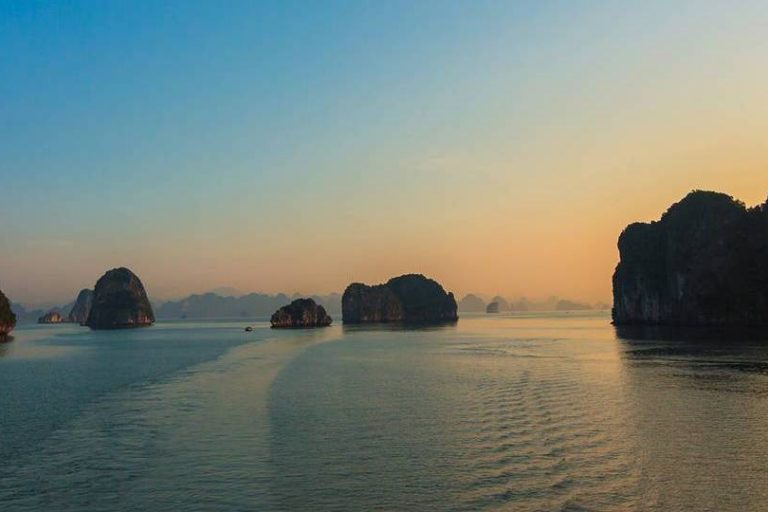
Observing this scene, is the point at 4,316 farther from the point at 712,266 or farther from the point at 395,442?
the point at 712,266

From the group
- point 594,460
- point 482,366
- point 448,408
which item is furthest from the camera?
point 482,366

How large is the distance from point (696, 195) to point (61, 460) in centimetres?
19994

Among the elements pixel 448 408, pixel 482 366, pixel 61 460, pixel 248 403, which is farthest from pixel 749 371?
pixel 61 460

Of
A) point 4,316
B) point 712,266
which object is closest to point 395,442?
point 712,266

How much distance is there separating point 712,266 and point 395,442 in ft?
530

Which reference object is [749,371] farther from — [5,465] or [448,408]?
[5,465]

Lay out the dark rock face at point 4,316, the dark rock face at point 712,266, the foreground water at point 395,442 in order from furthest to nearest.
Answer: the dark rock face at point 4,316 < the dark rock face at point 712,266 < the foreground water at point 395,442

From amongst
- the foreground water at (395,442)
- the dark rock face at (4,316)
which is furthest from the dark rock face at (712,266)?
the dark rock face at (4,316)

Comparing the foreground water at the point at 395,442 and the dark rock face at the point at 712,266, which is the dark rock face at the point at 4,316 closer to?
the foreground water at the point at 395,442

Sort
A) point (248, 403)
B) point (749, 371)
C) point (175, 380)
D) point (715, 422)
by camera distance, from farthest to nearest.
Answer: point (175, 380) → point (749, 371) → point (248, 403) → point (715, 422)

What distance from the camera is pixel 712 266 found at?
16312cm

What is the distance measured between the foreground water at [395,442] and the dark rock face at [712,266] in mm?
109067

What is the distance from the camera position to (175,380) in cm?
5984

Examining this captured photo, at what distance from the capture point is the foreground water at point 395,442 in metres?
20.6
